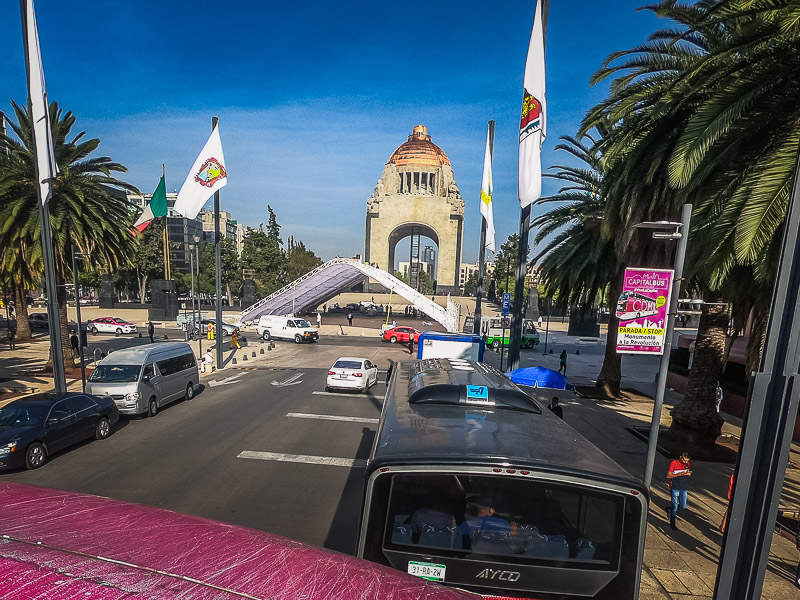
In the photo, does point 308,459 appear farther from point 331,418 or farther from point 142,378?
point 142,378

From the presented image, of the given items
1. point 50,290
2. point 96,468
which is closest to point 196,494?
point 96,468

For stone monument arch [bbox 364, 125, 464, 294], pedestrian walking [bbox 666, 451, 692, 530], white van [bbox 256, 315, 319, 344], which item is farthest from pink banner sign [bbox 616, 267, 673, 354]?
stone monument arch [bbox 364, 125, 464, 294]

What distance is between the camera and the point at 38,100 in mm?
12914

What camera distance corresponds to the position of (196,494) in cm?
862

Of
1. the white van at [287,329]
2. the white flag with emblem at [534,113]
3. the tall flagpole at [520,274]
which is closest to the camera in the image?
the white flag with emblem at [534,113]

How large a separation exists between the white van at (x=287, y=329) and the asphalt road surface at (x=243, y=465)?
17.4m

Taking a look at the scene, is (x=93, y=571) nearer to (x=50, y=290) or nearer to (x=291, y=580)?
(x=291, y=580)

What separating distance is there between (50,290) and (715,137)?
56.5 feet

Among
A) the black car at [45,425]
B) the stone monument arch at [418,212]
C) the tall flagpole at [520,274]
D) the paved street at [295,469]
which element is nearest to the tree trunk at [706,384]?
the paved street at [295,469]

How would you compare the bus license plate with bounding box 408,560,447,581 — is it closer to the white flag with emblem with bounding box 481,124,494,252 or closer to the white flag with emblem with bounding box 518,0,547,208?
the white flag with emblem with bounding box 518,0,547,208

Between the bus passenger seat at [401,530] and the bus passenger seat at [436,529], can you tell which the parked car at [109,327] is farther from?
the bus passenger seat at [436,529]

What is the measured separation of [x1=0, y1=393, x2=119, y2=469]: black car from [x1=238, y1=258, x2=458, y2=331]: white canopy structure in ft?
103

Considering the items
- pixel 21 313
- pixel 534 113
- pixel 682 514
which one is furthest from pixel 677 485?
pixel 21 313

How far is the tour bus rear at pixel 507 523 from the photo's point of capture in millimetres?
3328
